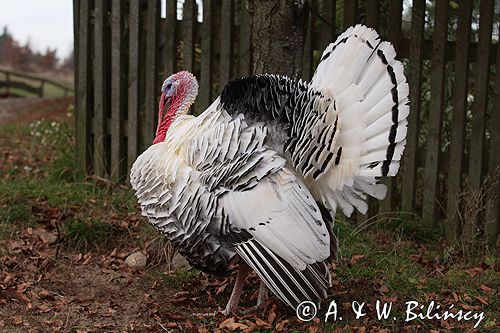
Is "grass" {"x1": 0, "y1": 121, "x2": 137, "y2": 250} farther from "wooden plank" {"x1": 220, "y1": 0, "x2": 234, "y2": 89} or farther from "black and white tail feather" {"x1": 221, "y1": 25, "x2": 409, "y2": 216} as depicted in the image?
"black and white tail feather" {"x1": 221, "y1": 25, "x2": 409, "y2": 216}

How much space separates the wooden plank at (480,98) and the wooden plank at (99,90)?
141 inches

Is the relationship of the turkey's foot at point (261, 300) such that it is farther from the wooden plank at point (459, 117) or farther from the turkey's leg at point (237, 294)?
the wooden plank at point (459, 117)

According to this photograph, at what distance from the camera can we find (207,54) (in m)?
6.96

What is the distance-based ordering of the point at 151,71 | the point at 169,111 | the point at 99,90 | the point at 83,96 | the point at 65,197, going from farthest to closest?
the point at 83,96
the point at 99,90
the point at 151,71
the point at 65,197
the point at 169,111

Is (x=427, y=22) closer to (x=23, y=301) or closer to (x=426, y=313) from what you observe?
(x=426, y=313)

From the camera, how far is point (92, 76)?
7.94 meters

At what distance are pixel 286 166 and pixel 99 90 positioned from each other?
396 centimetres

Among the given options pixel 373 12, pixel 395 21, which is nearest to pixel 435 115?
pixel 395 21

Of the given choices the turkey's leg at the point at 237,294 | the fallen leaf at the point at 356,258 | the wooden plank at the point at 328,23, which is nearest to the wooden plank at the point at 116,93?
the wooden plank at the point at 328,23

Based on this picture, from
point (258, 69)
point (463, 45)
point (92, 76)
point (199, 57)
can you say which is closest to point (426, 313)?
point (258, 69)

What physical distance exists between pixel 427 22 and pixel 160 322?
13.1ft

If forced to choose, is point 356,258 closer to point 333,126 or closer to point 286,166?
point 286,166

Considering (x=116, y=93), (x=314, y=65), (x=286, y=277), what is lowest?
(x=286, y=277)

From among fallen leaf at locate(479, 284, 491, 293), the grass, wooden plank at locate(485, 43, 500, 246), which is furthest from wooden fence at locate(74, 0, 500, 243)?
fallen leaf at locate(479, 284, 491, 293)
